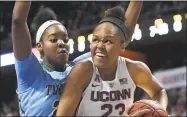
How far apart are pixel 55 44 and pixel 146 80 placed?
2.25 feet

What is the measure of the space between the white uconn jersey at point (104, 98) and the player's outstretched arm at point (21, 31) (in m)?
0.45

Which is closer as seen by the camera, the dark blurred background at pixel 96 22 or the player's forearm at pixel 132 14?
the player's forearm at pixel 132 14

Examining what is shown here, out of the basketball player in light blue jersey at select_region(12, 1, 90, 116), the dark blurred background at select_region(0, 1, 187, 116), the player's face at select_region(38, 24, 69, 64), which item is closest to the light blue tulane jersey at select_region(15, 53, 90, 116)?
the basketball player in light blue jersey at select_region(12, 1, 90, 116)

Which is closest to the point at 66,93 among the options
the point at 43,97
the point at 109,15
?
the point at 43,97

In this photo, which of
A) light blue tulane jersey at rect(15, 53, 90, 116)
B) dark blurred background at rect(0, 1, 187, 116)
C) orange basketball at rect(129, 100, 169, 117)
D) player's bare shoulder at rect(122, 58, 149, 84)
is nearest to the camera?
orange basketball at rect(129, 100, 169, 117)

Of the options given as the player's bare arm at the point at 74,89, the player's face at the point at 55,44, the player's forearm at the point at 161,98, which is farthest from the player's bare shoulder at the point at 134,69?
the player's face at the point at 55,44

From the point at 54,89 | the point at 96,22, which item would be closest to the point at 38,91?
the point at 54,89

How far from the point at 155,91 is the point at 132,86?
0.89 feet

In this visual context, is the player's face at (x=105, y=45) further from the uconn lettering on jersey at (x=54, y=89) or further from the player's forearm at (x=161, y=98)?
the player's forearm at (x=161, y=98)

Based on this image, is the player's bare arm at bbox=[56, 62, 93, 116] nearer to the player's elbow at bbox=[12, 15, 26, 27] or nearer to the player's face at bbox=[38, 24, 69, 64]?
the player's face at bbox=[38, 24, 69, 64]

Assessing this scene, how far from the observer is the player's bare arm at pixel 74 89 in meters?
2.73

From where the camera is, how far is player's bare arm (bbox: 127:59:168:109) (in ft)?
9.84

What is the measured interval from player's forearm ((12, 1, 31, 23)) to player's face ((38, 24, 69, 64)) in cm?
36

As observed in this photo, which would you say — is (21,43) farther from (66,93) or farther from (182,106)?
(182,106)
